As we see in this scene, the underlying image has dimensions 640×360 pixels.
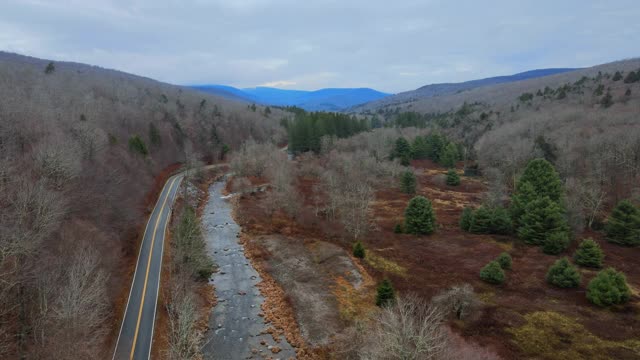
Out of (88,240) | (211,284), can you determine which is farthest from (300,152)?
(88,240)

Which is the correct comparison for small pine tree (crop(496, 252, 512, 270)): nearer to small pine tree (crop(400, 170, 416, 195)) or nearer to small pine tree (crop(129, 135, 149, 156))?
small pine tree (crop(400, 170, 416, 195))

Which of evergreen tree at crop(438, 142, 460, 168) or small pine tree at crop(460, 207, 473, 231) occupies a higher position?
evergreen tree at crop(438, 142, 460, 168)

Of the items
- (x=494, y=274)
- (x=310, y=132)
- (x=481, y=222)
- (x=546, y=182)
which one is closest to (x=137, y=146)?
(x=310, y=132)

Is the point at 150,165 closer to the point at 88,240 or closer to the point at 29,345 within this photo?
the point at 88,240

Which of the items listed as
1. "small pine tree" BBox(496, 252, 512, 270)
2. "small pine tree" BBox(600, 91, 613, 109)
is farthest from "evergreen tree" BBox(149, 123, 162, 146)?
"small pine tree" BBox(600, 91, 613, 109)

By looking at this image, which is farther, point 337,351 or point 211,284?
point 211,284

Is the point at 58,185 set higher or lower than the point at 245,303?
higher

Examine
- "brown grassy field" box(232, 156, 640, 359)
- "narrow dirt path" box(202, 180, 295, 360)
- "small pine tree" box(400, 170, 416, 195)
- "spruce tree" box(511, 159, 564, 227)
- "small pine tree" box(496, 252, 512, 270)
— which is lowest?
"narrow dirt path" box(202, 180, 295, 360)
